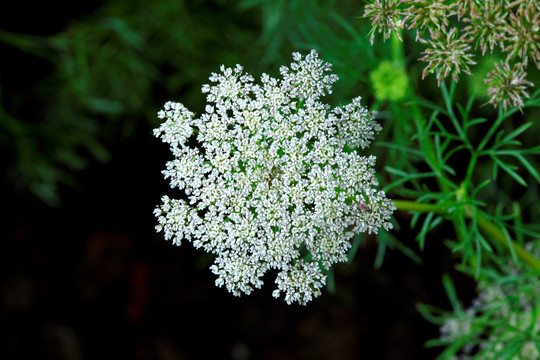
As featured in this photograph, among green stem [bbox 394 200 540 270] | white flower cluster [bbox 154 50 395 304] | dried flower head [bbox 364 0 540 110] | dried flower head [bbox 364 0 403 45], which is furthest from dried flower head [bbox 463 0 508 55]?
green stem [bbox 394 200 540 270]

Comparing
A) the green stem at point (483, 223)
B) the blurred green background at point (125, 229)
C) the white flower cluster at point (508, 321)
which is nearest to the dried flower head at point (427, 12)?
the green stem at point (483, 223)

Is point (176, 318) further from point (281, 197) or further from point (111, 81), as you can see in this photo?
point (281, 197)

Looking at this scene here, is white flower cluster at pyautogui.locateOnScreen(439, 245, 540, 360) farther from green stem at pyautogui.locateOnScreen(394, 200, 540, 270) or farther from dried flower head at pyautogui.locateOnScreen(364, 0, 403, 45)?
dried flower head at pyautogui.locateOnScreen(364, 0, 403, 45)

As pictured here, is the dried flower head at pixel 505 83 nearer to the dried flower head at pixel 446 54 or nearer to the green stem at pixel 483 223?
the dried flower head at pixel 446 54

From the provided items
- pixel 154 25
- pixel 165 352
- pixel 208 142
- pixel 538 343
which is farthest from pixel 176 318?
pixel 208 142

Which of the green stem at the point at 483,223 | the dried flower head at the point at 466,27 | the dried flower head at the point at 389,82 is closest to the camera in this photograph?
the dried flower head at the point at 466,27

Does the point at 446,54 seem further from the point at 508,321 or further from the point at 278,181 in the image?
the point at 508,321
